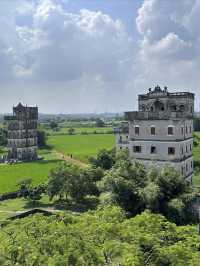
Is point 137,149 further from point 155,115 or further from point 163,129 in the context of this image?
point 155,115

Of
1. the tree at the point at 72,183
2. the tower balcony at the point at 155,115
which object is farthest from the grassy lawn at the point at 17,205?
the tower balcony at the point at 155,115

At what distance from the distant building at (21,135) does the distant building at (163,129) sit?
58.4m

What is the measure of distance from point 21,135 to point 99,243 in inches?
3327

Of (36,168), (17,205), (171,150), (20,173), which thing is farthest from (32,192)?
(36,168)

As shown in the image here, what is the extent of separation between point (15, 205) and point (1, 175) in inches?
950

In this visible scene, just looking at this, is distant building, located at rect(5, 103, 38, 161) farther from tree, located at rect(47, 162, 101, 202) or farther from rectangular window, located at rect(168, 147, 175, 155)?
rectangular window, located at rect(168, 147, 175, 155)

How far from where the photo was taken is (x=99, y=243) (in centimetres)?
1844

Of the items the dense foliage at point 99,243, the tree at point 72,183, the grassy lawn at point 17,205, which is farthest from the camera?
the tree at point 72,183

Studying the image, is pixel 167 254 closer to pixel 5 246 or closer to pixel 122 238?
pixel 122 238

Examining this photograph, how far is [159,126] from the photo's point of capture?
43.0m

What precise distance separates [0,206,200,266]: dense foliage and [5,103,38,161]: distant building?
79955mm

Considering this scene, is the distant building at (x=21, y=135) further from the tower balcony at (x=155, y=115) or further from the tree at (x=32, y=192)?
the tower balcony at (x=155, y=115)

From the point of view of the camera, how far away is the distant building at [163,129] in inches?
1671

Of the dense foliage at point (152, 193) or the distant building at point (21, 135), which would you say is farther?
the distant building at point (21, 135)
